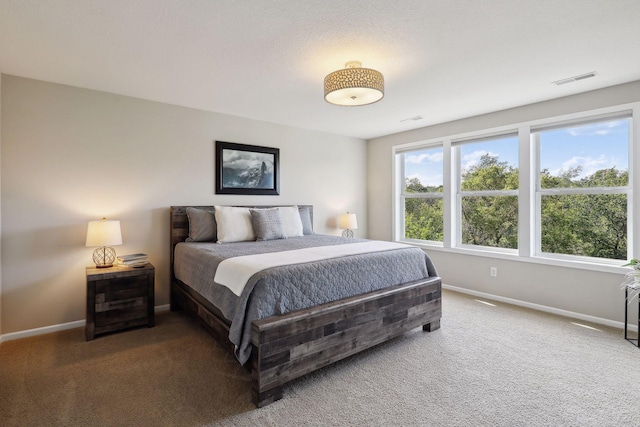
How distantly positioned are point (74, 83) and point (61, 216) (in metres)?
1.28

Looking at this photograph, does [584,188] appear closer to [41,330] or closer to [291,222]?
[291,222]

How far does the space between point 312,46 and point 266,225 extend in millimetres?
1986

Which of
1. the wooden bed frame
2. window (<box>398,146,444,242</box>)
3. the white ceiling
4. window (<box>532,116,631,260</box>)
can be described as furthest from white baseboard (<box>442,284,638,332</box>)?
the white ceiling

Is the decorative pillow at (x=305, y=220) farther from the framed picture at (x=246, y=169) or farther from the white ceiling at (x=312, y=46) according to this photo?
the white ceiling at (x=312, y=46)

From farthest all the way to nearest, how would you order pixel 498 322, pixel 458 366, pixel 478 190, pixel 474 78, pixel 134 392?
1. pixel 478 190
2. pixel 498 322
3. pixel 474 78
4. pixel 458 366
5. pixel 134 392

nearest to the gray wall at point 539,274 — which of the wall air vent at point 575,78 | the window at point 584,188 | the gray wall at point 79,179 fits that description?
the window at point 584,188

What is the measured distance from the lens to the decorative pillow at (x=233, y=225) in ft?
11.3

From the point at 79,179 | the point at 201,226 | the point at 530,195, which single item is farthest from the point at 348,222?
the point at 79,179

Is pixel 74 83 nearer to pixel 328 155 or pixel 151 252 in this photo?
pixel 151 252

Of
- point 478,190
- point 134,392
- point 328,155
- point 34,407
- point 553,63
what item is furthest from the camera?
point 328,155

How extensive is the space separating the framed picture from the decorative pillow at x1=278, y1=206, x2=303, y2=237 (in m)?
0.55

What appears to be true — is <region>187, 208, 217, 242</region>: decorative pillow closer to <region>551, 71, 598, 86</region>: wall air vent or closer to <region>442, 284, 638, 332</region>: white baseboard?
<region>442, 284, 638, 332</region>: white baseboard

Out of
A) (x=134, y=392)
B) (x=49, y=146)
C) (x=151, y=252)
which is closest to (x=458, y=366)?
(x=134, y=392)

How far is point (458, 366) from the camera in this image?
2301mm
